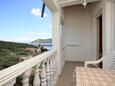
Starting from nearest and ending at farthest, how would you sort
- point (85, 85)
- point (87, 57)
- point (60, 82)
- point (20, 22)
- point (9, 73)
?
point (9, 73)
point (20, 22)
point (85, 85)
point (60, 82)
point (87, 57)

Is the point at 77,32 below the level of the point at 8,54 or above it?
above

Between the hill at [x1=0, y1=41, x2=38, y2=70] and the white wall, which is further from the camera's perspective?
the white wall

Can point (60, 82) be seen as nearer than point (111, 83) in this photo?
No

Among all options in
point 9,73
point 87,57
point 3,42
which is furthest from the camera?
point 87,57

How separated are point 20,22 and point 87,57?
523 cm

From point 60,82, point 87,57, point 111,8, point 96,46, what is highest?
point 111,8

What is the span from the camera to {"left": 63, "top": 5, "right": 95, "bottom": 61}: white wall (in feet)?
20.6

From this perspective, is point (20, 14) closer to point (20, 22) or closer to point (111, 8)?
point (20, 22)

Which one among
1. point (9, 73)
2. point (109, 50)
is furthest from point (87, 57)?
point (9, 73)

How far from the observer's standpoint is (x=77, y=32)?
20.9 feet

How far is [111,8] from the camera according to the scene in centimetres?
354

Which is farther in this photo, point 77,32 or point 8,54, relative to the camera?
point 77,32

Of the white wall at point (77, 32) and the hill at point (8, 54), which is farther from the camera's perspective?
the white wall at point (77, 32)

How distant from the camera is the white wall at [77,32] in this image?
6.29 meters
